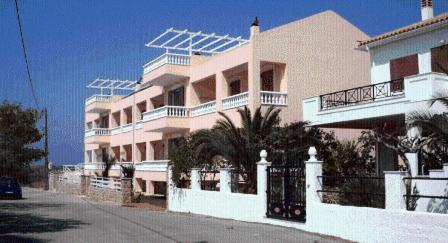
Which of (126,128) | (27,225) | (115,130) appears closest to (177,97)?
(126,128)

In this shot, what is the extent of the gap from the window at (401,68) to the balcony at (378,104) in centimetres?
5

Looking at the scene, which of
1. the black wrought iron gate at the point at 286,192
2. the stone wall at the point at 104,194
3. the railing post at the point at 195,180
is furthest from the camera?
the stone wall at the point at 104,194

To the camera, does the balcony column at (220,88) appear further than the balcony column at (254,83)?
Yes

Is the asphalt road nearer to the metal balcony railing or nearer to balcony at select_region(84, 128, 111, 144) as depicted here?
the metal balcony railing

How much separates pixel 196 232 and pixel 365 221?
15.9ft

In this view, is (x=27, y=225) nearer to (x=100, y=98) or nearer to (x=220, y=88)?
(x=220, y=88)

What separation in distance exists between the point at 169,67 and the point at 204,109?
327 cm

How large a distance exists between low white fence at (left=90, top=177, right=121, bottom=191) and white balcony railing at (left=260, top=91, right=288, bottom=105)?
33.8ft

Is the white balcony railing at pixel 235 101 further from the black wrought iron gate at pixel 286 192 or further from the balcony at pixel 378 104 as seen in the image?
the black wrought iron gate at pixel 286 192

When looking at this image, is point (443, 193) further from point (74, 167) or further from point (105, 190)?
point (74, 167)

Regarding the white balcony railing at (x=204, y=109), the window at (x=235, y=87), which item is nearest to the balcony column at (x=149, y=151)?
the white balcony railing at (x=204, y=109)

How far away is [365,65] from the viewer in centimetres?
2731

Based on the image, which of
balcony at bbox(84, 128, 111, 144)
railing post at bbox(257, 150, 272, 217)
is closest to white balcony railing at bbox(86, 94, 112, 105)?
balcony at bbox(84, 128, 111, 144)

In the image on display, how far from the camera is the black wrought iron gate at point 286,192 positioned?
15477 millimetres
